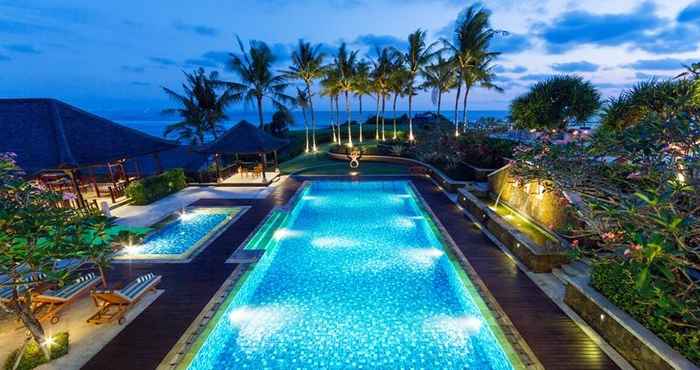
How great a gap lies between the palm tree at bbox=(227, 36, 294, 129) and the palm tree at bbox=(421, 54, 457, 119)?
13.3 meters

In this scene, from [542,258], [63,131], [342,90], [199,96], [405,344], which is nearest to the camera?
[405,344]

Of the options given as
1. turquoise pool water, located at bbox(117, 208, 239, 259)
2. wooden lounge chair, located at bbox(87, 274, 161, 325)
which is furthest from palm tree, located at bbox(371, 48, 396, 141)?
wooden lounge chair, located at bbox(87, 274, 161, 325)

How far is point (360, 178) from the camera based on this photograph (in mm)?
19375

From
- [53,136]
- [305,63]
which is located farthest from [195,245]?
[305,63]

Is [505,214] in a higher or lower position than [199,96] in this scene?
lower

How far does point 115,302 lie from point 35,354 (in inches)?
50.9

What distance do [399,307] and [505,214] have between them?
6.62 metres

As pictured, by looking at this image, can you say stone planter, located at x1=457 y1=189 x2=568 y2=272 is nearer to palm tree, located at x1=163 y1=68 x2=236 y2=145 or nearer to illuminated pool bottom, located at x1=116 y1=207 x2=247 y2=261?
illuminated pool bottom, located at x1=116 y1=207 x2=247 y2=261

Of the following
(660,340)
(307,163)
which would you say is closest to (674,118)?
(660,340)

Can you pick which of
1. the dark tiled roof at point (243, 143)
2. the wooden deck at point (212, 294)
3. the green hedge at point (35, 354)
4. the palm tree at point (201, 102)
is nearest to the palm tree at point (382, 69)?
the palm tree at point (201, 102)

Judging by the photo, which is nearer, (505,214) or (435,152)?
(505,214)

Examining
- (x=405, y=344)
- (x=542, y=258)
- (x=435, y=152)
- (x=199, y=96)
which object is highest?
(x=199, y=96)

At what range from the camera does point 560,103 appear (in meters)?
17.3

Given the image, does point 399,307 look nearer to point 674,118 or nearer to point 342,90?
point 674,118
